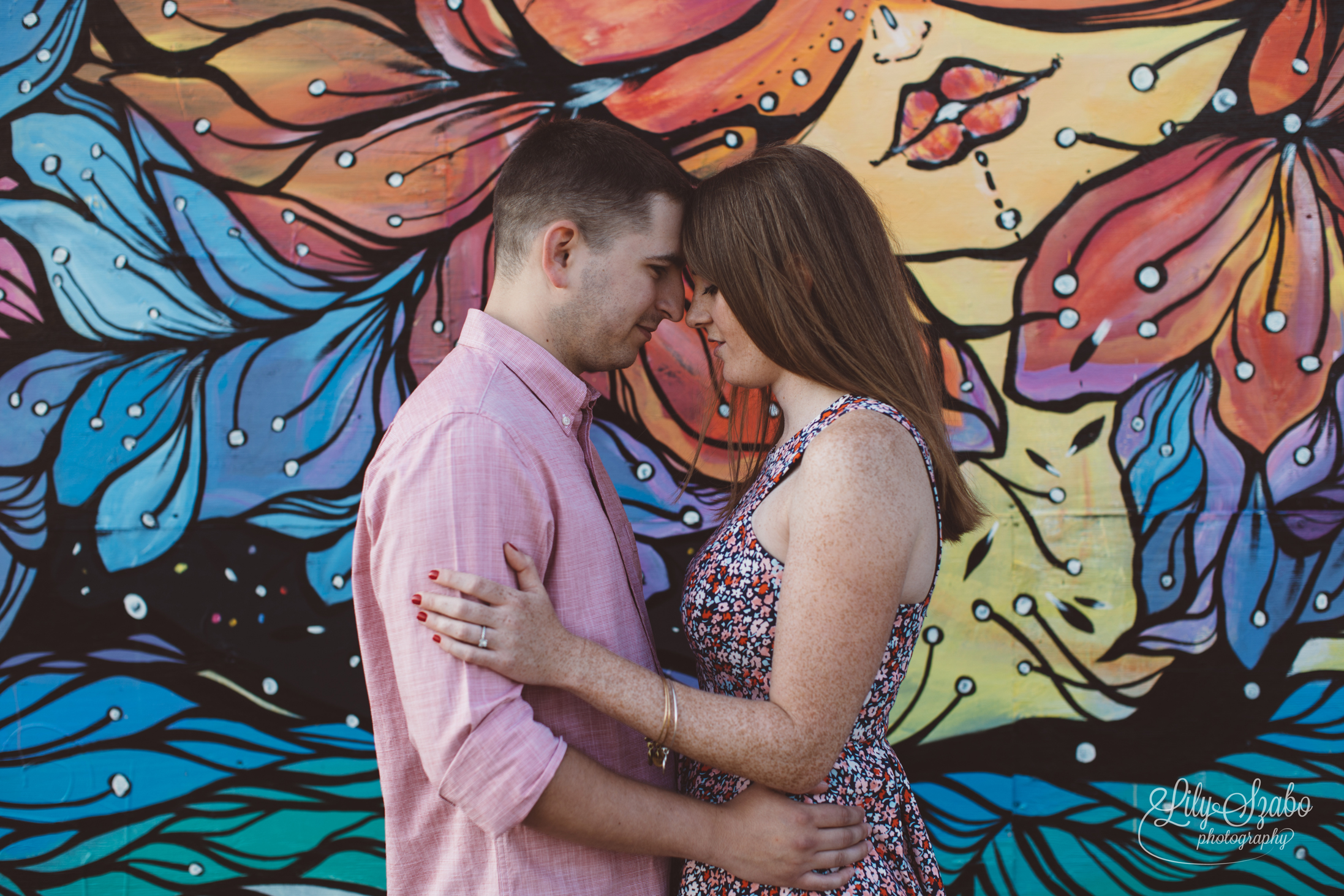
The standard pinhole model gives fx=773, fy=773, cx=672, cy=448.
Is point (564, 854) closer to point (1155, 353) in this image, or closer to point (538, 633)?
point (538, 633)

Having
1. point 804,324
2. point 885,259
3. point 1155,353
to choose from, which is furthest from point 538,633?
point 1155,353

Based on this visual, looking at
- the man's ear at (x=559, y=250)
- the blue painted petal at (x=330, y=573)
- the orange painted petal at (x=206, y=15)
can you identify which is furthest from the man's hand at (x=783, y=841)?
the orange painted petal at (x=206, y=15)

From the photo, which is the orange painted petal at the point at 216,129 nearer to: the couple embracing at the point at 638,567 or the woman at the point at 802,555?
the couple embracing at the point at 638,567

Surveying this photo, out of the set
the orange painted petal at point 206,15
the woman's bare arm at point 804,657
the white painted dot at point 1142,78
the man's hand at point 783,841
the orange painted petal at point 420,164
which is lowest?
the man's hand at point 783,841

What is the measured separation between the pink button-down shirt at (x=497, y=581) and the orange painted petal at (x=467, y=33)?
1511 mm

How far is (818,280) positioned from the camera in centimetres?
148

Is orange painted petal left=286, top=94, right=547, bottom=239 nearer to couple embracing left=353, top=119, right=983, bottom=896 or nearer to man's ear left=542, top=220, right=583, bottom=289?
couple embracing left=353, top=119, right=983, bottom=896

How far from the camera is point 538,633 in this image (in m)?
1.22

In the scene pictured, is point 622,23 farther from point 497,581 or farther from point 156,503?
point 156,503

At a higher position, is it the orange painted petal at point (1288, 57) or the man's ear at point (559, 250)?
the orange painted petal at point (1288, 57)

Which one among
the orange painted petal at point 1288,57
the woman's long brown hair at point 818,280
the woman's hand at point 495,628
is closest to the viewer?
the woman's hand at point 495,628

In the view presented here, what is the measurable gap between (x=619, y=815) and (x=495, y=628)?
1.34 ft

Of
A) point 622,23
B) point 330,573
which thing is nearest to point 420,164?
point 622,23

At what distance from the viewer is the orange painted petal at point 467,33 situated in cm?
259
